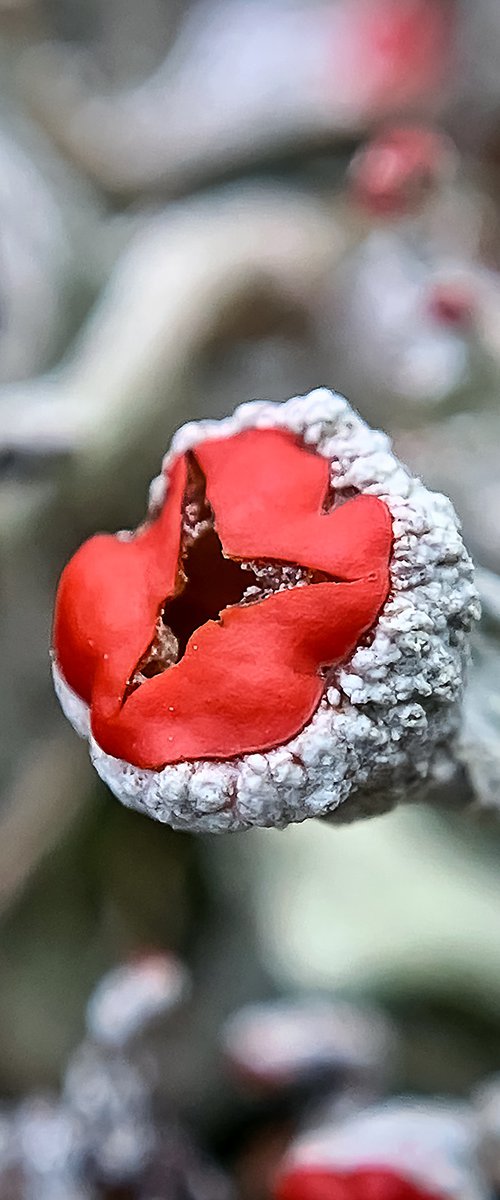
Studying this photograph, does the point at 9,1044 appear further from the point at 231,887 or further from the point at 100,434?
the point at 100,434

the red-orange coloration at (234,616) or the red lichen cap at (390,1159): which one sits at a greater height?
the red-orange coloration at (234,616)

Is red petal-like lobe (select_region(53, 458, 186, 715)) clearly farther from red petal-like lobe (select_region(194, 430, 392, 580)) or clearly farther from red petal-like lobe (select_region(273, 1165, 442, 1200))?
red petal-like lobe (select_region(273, 1165, 442, 1200))

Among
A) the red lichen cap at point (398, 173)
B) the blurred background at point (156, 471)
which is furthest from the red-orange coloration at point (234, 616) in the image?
the red lichen cap at point (398, 173)

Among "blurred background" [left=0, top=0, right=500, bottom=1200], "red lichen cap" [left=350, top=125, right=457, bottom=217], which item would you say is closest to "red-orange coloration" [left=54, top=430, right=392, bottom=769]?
"blurred background" [left=0, top=0, right=500, bottom=1200]

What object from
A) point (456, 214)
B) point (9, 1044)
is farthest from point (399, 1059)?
point (456, 214)

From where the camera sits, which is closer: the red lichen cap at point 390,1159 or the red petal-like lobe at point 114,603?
the red petal-like lobe at point 114,603

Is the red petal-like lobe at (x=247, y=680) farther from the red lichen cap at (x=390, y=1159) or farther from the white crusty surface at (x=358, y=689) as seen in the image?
the red lichen cap at (x=390, y=1159)

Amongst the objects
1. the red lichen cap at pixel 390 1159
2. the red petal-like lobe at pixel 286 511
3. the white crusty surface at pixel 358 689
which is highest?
the red petal-like lobe at pixel 286 511

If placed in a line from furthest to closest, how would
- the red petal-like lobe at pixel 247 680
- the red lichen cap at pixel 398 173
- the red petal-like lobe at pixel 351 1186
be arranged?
the red lichen cap at pixel 398 173 → the red petal-like lobe at pixel 351 1186 → the red petal-like lobe at pixel 247 680
